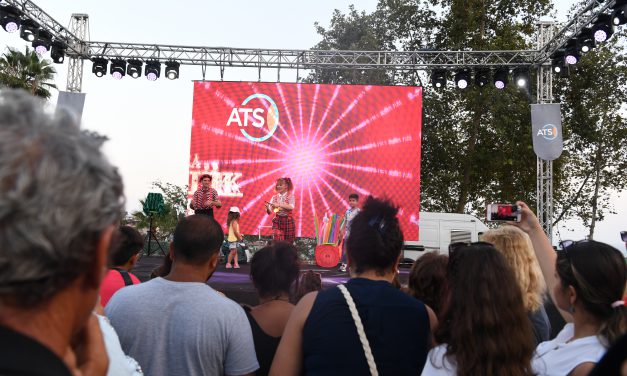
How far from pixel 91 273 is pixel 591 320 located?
1655 millimetres

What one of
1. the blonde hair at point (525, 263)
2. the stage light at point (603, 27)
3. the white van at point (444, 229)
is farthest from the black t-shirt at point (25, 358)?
the white van at point (444, 229)

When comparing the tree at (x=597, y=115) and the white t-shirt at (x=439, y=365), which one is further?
the tree at (x=597, y=115)

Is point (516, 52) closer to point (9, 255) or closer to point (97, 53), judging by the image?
point (97, 53)

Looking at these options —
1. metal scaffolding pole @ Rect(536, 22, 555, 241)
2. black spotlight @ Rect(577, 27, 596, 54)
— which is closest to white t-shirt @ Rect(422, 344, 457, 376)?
black spotlight @ Rect(577, 27, 596, 54)

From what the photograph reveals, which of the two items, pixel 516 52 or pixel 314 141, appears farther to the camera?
pixel 314 141

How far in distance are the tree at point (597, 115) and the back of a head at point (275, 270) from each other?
757 inches

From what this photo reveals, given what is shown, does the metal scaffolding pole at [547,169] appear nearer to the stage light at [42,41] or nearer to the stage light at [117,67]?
the stage light at [117,67]

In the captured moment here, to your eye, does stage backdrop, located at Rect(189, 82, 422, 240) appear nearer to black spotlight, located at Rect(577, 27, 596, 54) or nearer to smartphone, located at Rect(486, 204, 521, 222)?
black spotlight, located at Rect(577, 27, 596, 54)

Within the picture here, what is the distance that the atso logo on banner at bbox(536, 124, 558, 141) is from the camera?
10.7 metres

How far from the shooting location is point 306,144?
1249 cm

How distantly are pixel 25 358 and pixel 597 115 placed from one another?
71.9ft

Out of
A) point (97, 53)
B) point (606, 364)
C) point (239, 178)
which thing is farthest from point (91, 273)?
point (97, 53)

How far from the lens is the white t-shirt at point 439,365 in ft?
5.37

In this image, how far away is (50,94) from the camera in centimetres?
1944
